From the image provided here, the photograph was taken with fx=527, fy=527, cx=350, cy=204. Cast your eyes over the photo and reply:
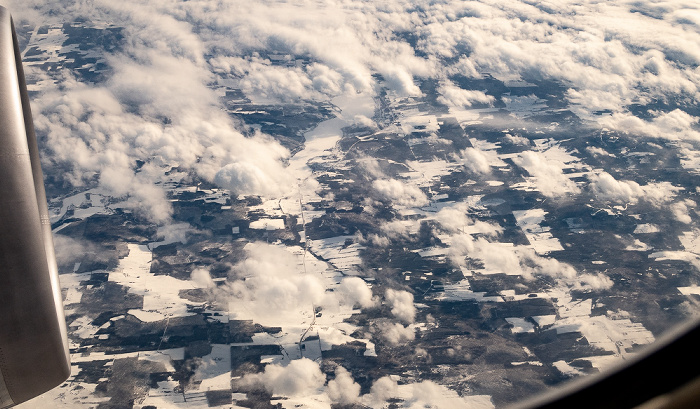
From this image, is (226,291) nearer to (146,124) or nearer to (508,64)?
(146,124)

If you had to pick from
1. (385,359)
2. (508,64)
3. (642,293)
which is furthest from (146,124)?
(642,293)

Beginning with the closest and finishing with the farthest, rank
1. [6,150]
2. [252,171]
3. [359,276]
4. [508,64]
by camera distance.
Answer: [6,150]
[359,276]
[252,171]
[508,64]

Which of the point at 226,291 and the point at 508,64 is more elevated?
the point at 508,64

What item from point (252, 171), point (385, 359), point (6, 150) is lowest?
point (385, 359)

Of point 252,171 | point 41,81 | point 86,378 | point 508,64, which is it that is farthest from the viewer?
point 508,64

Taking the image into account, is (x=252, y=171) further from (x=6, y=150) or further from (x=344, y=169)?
(x=6, y=150)

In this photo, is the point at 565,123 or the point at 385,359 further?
the point at 565,123
